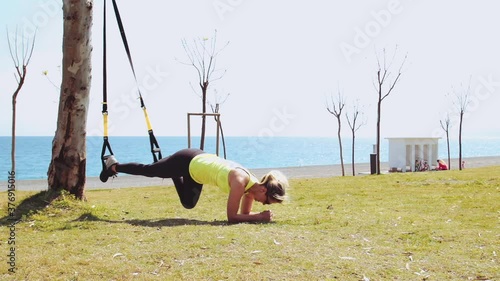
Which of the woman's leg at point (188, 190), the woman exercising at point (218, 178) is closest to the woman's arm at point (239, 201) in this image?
the woman exercising at point (218, 178)

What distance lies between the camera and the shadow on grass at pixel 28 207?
6.63 meters

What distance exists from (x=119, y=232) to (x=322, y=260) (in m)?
2.50

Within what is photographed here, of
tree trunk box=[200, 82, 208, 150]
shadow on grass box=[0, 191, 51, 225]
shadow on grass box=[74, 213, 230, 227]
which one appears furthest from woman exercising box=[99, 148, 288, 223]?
tree trunk box=[200, 82, 208, 150]

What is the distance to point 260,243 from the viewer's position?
16.5 feet

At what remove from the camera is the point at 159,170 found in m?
6.50

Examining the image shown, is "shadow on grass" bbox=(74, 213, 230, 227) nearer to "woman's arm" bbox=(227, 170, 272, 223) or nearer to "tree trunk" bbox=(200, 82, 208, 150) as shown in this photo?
"woman's arm" bbox=(227, 170, 272, 223)

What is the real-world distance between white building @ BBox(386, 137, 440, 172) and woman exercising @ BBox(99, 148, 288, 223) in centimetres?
2484

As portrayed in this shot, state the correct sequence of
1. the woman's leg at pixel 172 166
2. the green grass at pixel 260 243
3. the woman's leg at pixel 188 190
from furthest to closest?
1. the woman's leg at pixel 188 190
2. the woman's leg at pixel 172 166
3. the green grass at pixel 260 243

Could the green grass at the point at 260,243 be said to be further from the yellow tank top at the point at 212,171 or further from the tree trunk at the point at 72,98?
the yellow tank top at the point at 212,171

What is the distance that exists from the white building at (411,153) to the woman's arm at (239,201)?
975 inches

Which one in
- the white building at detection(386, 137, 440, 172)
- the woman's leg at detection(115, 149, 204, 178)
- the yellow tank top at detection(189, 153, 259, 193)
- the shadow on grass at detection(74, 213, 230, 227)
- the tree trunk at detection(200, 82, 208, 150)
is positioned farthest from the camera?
the white building at detection(386, 137, 440, 172)

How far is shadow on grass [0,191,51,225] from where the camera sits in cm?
663

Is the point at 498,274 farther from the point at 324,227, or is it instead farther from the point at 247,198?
the point at 247,198

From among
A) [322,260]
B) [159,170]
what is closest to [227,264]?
[322,260]
